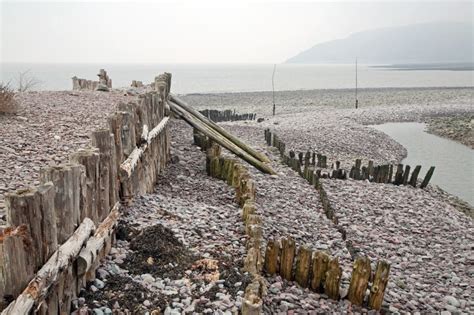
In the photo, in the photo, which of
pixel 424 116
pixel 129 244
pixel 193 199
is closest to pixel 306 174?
pixel 193 199

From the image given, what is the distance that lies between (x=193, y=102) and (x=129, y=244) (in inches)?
1650

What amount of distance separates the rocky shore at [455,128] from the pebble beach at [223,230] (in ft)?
40.7

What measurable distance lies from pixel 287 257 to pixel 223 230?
3.60 ft

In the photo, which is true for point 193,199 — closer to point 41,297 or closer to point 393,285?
point 393,285

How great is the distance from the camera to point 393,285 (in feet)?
21.9

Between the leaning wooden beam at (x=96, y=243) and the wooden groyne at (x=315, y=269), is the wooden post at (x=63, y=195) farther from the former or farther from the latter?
the wooden groyne at (x=315, y=269)

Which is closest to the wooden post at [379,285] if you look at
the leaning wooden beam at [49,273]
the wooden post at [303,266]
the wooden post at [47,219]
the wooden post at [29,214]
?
the wooden post at [303,266]

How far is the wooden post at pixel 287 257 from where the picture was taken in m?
5.74

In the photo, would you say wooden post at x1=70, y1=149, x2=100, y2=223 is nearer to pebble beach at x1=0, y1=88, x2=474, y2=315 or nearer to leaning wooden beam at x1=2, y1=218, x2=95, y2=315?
leaning wooden beam at x1=2, y1=218, x2=95, y2=315

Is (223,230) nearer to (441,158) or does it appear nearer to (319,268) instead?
(319,268)

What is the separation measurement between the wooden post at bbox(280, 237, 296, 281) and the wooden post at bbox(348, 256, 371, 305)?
80cm

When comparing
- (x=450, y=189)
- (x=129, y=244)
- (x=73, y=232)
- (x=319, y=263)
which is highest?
(x=73, y=232)

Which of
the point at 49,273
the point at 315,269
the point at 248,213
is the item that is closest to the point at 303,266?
the point at 315,269

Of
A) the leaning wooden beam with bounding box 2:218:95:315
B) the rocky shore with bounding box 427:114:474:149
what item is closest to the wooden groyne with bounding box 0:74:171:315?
the leaning wooden beam with bounding box 2:218:95:315
